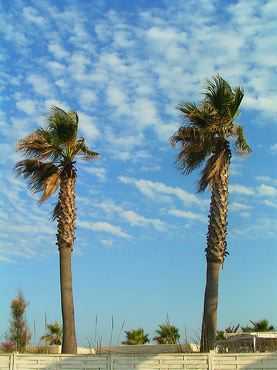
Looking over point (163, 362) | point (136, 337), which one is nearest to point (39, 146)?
point (163, 362)

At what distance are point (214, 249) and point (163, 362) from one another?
504 cm

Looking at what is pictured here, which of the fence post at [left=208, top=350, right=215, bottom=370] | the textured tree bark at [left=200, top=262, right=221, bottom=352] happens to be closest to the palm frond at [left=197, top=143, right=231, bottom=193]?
the textured tree bark at [left=200, top=262, right=221, bottom=352]

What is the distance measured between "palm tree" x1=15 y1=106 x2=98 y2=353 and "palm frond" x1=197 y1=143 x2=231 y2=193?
472cm

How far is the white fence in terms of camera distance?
12.0 m

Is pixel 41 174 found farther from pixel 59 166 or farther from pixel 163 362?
pixel 163 362

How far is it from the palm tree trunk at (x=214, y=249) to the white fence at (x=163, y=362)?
9.72 feet

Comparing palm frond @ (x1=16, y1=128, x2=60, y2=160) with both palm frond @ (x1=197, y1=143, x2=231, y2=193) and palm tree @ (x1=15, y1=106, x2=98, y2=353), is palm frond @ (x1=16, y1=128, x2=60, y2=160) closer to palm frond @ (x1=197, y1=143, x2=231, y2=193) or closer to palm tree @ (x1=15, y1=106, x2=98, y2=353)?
palm tree @ (x1=15, y1=106, x2=98, y2=353)

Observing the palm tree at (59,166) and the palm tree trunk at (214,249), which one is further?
the palm tree at (59,166)

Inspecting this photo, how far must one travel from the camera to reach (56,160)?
20.0 meters

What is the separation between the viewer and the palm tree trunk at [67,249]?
1772 cm

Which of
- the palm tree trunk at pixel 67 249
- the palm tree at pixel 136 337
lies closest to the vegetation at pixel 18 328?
the palm tree trunk at pixel 67 249

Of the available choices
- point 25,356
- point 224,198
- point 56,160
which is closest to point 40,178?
point 56,160

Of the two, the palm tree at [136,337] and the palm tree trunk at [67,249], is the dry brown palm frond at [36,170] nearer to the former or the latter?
the palm tree trunk at [67,249]

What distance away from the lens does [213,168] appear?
17.4 meters
